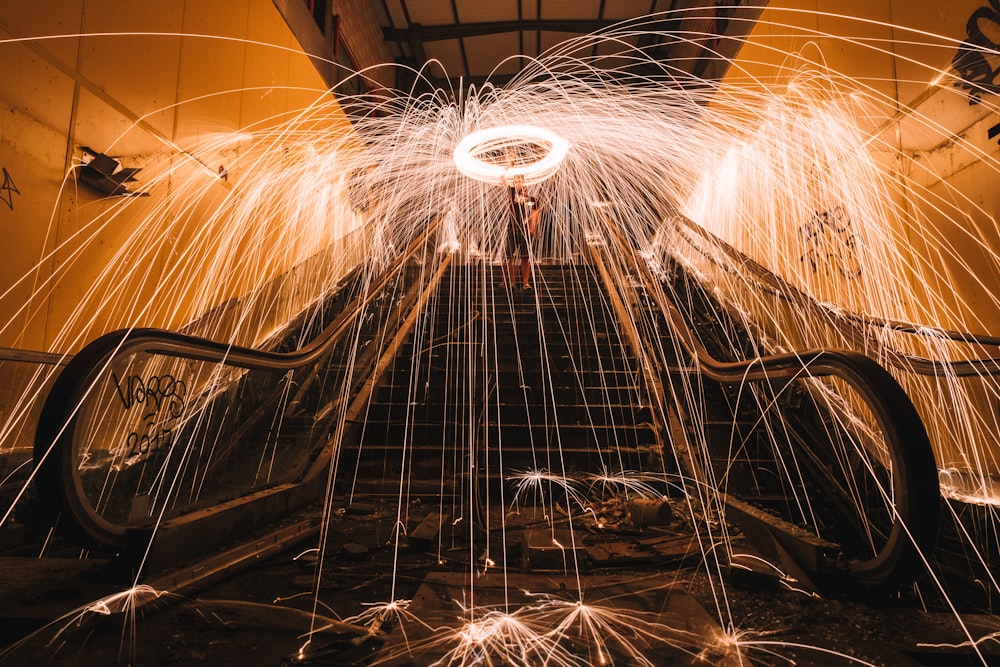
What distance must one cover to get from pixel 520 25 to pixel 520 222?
27.8 ft

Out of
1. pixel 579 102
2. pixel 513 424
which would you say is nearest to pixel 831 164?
pixel 579 102

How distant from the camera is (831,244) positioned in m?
5.24

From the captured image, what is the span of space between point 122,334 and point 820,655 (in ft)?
8.94

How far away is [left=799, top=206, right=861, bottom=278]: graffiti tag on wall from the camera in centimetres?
493

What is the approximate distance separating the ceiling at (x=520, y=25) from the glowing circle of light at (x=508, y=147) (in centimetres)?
672

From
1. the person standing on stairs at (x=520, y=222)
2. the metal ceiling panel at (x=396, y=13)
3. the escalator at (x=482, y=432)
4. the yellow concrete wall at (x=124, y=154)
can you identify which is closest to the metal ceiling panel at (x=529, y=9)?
the metal ceiling panel at (x=396, y=13)

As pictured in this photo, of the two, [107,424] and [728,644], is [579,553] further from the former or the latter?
[107,424]

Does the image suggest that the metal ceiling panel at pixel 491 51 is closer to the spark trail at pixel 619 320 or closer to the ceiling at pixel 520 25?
the ceiling at pixel 520 25

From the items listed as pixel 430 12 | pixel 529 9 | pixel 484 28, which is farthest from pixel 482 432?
pixel 430 12

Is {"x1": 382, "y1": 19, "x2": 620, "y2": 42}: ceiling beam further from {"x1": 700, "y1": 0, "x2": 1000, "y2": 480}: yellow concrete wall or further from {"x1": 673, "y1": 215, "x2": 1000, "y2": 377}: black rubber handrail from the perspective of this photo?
{"x1": 673, "y1": 215, "x2": 1000, "y2": 377}: black rubber handrail

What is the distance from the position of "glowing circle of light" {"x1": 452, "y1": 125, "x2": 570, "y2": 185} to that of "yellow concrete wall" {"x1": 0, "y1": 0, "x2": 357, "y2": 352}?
284 centimetres

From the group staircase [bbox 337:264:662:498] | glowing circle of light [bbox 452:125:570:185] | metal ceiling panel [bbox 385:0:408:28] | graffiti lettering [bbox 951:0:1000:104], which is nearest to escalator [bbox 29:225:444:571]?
staircase [bbox 337:264:662:498]

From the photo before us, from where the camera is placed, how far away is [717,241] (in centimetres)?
558

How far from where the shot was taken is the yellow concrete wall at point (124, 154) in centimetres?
350
